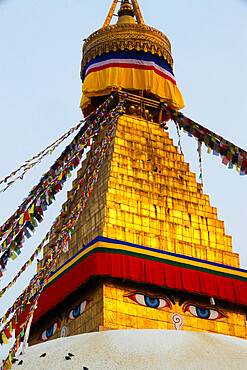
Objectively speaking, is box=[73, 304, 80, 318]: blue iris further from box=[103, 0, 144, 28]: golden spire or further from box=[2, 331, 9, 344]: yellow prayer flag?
box=[103, 0, 144, 28]: golden spire

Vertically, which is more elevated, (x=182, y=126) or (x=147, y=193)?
(x=182, y=126)

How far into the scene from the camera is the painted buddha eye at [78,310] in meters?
14.4

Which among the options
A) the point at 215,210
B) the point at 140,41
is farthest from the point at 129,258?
the point at 140,41

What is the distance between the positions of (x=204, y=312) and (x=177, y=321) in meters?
0.78

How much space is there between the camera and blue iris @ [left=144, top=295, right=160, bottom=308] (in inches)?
562

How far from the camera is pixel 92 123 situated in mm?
17734

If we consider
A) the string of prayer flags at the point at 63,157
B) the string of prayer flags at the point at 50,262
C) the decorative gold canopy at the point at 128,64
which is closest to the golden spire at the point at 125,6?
the decorative gold canopy at the point at 128,64

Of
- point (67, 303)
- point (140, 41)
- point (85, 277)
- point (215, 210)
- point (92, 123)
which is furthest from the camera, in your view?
point (140, 41)

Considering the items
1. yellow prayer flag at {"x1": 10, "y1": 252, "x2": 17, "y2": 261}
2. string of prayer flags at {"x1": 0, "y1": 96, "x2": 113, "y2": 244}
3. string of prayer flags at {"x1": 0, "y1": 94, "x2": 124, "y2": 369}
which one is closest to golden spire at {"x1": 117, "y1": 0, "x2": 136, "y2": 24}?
string of prayer flags at {"x1": 0, "y1": 96, "x2": 113, "y2": 244}

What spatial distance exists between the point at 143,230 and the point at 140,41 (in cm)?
610

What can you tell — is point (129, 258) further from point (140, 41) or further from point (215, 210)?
point (140, 41)

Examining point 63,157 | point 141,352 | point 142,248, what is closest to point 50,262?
point 142,248

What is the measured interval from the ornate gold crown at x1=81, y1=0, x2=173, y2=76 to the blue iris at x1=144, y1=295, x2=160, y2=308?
24.3 ft

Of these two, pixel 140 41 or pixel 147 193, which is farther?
pixel 140 41
